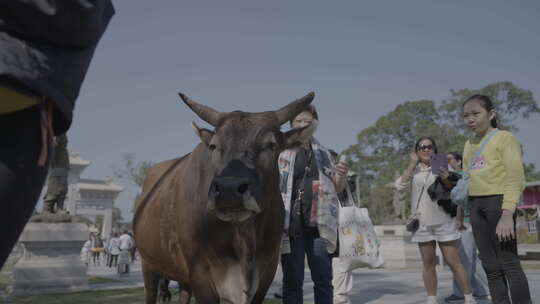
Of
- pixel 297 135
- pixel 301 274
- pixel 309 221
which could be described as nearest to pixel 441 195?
pixel 309 221

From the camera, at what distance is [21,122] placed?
1.17 meters

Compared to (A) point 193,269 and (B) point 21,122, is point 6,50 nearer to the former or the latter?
(B) point 21,122

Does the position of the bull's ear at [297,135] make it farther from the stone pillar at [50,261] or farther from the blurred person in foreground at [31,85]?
the stone pillar at [50,261]

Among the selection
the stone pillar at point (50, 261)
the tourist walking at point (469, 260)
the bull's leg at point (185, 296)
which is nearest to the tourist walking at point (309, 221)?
the bull's leg at point (185, 296)

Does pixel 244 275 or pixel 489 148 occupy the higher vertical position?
pixel 489 148

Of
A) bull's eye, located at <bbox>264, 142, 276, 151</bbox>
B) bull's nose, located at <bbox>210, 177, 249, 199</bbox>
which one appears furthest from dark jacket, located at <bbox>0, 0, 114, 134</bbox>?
bull's eye, located at <bbox>264, 142, 276, 151</bbox>

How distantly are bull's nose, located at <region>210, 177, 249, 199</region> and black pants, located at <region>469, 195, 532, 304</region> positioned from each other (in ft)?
7.70

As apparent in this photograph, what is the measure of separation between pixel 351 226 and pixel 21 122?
4.27m

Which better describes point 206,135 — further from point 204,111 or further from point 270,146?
point 270,146

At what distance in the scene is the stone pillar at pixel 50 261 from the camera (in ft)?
30.3

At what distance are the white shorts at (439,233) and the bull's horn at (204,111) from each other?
347cm

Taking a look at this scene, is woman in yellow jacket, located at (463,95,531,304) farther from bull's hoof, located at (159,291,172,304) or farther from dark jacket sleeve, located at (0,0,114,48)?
bull's hoof, located at (159,291,172,304)

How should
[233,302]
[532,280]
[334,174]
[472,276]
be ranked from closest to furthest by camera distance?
[233,302], [334,174], [472,276], [532,280]

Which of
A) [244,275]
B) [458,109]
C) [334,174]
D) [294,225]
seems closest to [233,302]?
[244,275]
